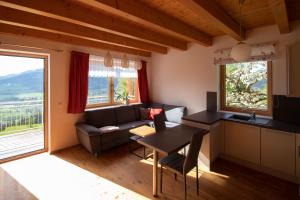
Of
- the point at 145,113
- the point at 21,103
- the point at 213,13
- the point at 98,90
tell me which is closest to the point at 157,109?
the point at 145,113

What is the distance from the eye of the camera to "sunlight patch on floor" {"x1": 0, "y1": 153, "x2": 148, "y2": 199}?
85.2 inches

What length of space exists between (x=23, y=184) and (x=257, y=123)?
144 inches

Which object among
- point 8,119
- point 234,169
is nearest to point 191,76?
point 234,169

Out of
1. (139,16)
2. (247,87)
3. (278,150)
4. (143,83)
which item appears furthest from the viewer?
(143,83)

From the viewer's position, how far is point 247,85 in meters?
3.32

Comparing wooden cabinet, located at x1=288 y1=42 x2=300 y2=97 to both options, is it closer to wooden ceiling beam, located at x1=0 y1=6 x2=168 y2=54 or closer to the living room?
the living room

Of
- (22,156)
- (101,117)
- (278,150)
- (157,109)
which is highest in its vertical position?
(157,109)

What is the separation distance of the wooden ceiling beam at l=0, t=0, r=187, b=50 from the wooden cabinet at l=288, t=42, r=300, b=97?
7.07 feet

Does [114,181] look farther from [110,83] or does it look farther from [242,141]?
[110,83]

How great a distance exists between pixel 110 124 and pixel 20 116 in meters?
2.07

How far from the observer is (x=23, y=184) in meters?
2.37

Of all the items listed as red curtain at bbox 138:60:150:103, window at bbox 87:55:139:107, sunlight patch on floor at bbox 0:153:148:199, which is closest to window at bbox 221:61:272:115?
red curtain at bbox 138:60:150:103

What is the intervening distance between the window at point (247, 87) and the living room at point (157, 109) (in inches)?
1.0

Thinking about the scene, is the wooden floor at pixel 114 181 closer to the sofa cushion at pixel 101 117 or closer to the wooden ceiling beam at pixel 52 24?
the sofa cushion at pixel 101 117
